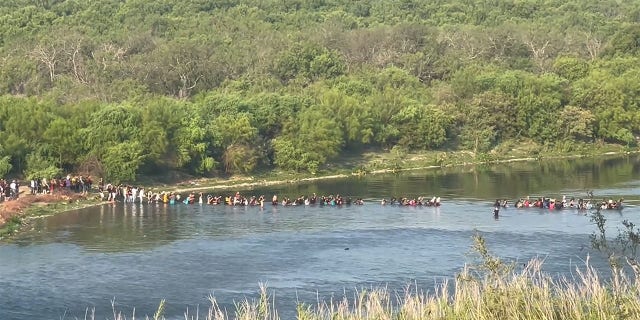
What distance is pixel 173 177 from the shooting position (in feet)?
292

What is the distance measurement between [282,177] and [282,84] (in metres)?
42.5

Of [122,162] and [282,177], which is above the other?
[122,162]

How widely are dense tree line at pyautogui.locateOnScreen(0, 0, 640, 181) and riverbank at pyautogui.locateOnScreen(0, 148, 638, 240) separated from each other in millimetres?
1770

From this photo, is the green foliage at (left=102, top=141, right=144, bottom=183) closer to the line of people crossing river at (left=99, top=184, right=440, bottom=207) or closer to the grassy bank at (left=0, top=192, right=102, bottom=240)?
the line of people crossing river at (left=99, top=184, right=440, bottom=207)

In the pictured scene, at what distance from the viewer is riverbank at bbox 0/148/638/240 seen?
224 ft

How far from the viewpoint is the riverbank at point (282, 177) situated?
68250 mm

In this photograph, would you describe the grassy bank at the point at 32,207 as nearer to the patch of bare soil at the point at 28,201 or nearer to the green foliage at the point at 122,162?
the patch of bare soil at the point at 28,201

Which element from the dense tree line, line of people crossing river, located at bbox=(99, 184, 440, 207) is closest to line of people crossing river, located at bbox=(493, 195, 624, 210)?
line of people crossing river, located at bbox=(99, 184, 440, 207)

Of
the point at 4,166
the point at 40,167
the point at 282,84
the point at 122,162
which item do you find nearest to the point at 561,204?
the point at 122,162

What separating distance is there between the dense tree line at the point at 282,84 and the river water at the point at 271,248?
12128 mm

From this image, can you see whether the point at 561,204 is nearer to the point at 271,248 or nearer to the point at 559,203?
the point at 559,203

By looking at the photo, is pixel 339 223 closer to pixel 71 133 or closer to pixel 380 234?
pixel 380 234

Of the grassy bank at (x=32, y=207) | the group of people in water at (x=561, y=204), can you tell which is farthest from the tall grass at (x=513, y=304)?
the group of people in water at (x=561, y=204)

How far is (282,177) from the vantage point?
93875 millimetres
